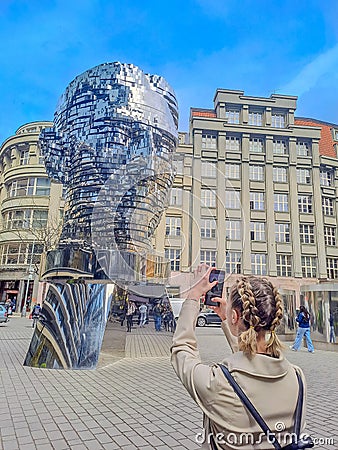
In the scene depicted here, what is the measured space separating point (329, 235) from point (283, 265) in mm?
7390

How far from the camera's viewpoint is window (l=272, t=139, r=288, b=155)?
1586 inches

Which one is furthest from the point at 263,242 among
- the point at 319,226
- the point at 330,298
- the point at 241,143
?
the point at 330,298

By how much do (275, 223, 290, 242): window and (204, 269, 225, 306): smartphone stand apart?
3836 cm

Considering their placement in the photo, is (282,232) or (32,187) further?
(282,232)

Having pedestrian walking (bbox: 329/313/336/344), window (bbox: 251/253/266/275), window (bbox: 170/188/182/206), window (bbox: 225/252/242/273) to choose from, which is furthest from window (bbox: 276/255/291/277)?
window (bbox: 225/252/242/273)

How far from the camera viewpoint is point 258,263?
122 ft

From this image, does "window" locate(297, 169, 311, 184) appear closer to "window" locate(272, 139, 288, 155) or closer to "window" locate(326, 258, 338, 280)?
"window" locate(272, 139, 288, 155)

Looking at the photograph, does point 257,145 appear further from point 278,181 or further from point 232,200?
point 232,200

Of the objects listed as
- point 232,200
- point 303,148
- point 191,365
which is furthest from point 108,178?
point 303,148

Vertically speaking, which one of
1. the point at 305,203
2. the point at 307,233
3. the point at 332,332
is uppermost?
the point at 305,203

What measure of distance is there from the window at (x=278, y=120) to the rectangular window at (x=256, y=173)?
6.44 meters

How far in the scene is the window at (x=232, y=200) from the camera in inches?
164

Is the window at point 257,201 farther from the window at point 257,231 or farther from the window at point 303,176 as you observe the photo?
the window at point 303,176

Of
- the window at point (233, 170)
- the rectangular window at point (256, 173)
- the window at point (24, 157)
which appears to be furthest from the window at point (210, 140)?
the window at point (24, 157)
